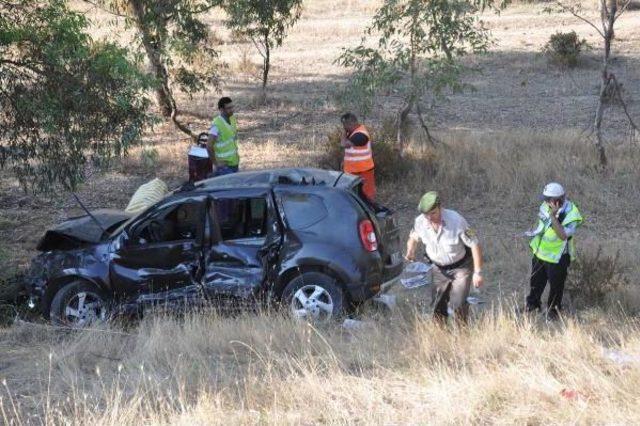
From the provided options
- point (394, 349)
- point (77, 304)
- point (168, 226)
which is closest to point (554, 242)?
point (394, 349)

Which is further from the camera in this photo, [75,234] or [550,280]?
[75,234]

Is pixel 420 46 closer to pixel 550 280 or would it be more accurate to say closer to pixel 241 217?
pixel 550 280

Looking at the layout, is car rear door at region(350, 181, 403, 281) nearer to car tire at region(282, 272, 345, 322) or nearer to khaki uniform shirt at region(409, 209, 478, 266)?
car tire at region(282, 272, 345, 322)

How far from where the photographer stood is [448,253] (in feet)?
24.4

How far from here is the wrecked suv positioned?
27.0 ft

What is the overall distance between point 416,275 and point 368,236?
2.29 meters

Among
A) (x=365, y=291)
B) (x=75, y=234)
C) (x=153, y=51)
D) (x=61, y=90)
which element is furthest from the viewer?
(x=153, y=51)

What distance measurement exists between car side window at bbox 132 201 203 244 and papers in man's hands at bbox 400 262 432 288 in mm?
2554

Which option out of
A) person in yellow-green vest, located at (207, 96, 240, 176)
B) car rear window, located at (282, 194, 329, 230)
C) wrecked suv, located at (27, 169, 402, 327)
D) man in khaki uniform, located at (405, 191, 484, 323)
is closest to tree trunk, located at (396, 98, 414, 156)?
person in yellow-green vest, located at (207, 96, 240, 176)

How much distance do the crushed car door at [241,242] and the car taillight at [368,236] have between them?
79 centimetres

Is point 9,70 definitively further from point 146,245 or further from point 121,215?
point 146,245

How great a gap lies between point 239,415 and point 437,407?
114 centimetres

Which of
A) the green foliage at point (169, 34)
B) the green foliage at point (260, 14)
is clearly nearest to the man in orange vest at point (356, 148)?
the green foliage at point (169, 34)

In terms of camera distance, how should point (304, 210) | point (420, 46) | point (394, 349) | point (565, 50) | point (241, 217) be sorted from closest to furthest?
point (394, 349), point (304, 210), point (241, 217), point (420, 46), point (565, 50)
